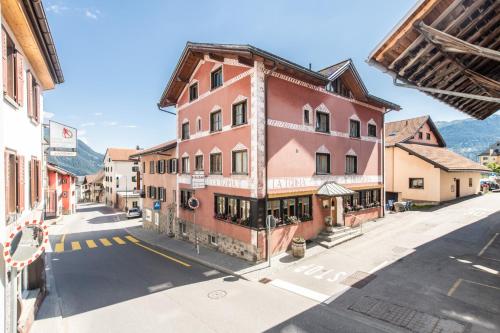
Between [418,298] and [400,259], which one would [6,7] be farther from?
[400,259]

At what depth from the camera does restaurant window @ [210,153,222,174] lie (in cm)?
1758

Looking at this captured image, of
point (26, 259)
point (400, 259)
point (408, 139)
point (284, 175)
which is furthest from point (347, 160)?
point (26, 259)

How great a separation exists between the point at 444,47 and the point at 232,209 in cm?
1264

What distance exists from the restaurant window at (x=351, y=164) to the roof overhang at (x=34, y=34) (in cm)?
1810

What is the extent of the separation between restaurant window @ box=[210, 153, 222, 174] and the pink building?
0.22 feet

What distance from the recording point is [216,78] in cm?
1819

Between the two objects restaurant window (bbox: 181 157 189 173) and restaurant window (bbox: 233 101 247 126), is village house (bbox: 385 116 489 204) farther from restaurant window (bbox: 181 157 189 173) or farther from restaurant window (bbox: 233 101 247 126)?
restaurant window (bbox: 181 157 189 173)

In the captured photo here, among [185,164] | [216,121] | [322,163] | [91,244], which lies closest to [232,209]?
[216,121]

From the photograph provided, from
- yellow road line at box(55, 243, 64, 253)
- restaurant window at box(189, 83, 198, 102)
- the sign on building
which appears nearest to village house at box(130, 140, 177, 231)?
restaurant window at box(189, 83, 198, 102)

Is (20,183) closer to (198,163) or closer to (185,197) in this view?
(198,163)

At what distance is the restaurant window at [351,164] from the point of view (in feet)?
65.5

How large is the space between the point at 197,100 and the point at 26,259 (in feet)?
52.5

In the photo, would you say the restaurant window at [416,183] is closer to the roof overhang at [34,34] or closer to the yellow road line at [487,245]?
the yellow road line at [487,245]

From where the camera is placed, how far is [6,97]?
6586mm
